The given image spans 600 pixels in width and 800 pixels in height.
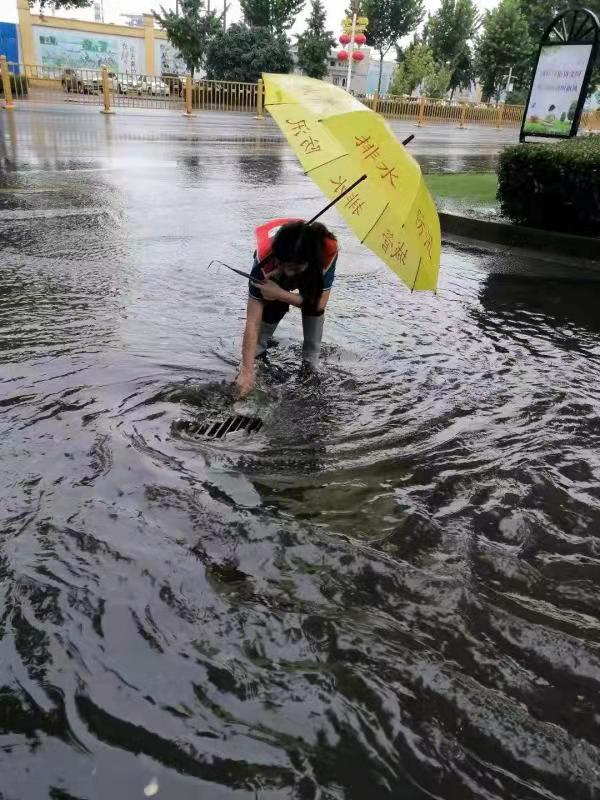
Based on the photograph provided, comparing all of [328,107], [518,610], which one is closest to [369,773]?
[518,610]

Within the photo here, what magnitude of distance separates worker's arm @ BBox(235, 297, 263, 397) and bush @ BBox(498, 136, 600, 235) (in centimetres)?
533

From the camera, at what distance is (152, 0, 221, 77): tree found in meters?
46.6

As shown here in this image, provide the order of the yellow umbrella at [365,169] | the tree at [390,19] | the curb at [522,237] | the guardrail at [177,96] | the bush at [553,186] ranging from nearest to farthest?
the yellow umbrella at [365,169]
the bush at [553,186]
the curb at [522,237]
the guardrail at [177,96]
the tree at [390,19]

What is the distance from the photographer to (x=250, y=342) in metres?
3.60

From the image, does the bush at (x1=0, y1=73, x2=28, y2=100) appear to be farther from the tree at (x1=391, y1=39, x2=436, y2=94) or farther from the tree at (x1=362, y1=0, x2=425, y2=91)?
the tree at (x1=362, y1=0, x2=425, y2=91)

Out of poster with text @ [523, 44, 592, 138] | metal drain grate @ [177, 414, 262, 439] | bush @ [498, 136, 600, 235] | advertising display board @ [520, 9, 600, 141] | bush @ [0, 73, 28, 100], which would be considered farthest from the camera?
bush @ [0, 73, 28, 100]

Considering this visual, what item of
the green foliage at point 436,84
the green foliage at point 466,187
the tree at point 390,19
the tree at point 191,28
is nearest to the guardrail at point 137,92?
the tree at point 191,28

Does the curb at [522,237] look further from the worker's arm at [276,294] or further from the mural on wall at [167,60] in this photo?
the mural on wall at [167,60]

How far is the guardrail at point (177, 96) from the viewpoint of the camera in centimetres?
2956

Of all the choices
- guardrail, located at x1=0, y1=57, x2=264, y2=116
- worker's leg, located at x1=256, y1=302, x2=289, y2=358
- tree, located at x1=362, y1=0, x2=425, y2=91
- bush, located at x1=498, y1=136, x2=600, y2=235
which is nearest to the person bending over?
worker's leg, located at x1=256, y1=302, x2=289, y2=358

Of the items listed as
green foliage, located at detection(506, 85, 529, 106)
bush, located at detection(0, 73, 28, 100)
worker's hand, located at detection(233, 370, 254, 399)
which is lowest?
worker's hand, located at detection(233, 370, 254, 399)

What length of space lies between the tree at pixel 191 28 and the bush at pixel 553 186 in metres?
45.0

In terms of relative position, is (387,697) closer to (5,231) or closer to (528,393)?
(528,393)

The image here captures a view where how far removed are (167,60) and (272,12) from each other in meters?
11.6
